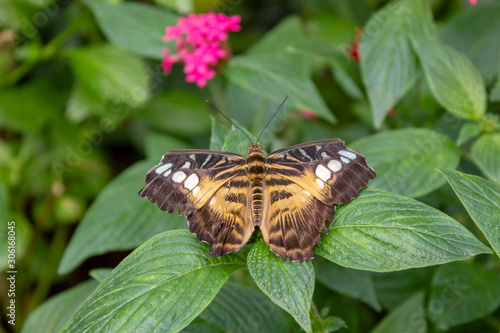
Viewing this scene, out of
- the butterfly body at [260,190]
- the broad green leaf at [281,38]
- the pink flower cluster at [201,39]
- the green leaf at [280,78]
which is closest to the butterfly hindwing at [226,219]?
the butterfly body at [260,190]

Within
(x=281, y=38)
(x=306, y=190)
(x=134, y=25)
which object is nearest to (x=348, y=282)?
(x=306, y=190)

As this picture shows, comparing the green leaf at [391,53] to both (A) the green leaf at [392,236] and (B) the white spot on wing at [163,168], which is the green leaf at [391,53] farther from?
(B) the white spot on wing at [163,168]

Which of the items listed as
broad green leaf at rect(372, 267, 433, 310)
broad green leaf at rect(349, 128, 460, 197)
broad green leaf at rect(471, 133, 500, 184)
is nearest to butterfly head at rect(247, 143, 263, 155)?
broad green leaf at rect(349, 128, 460, 197)

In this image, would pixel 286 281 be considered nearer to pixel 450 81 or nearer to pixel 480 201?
pixel 480 201

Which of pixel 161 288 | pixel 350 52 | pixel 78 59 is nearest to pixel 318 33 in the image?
pixel 350 52

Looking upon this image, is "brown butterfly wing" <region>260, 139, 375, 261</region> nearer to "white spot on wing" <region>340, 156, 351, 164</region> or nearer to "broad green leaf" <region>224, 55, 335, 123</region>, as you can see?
"white spot on wing" <region>340, 156, 351, 164</region>

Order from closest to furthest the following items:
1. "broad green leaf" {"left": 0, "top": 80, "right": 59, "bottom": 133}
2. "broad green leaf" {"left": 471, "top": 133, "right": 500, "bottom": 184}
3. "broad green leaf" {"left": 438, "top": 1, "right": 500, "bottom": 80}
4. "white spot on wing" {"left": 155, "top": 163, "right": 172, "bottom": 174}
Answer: "white spot on wing" {"left": 155, "top": 163, "right": 172, "bottom": 174} < "broad green leaf" {"left": 471, "top": 133, "right": 500, "bottom": 184} < "broad green leaf" {"left": 438, "top": 1, "right": 500, "bottom": 80} < "broad green leaf" {"left": 0, "top": 80, "right": 59, "bottom": 133}
